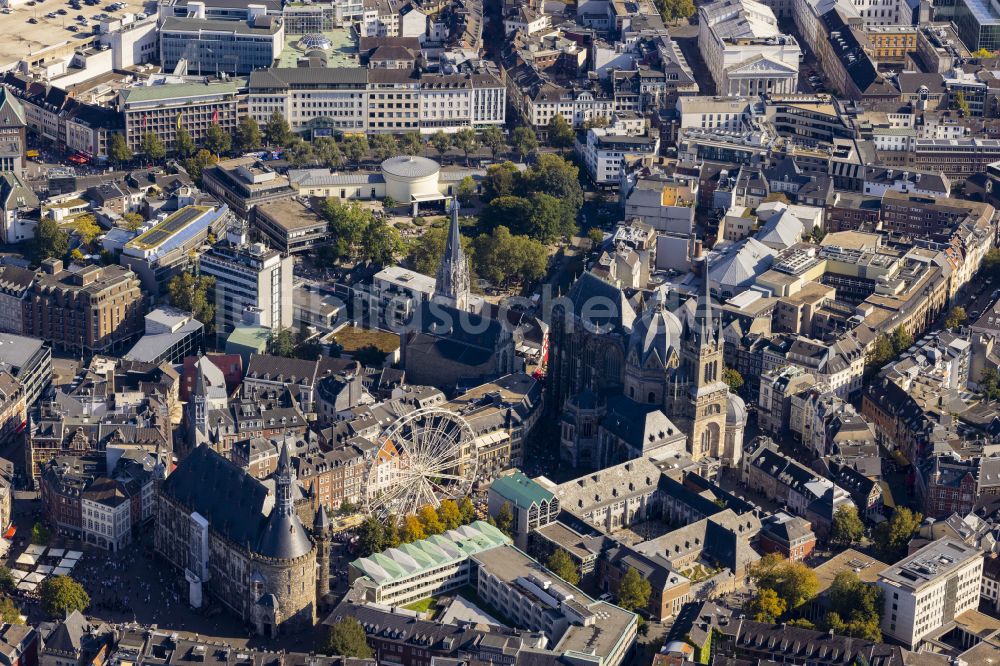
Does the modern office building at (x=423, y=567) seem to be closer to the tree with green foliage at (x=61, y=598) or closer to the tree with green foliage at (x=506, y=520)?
the tree with green foliage at (x=506, y=520)

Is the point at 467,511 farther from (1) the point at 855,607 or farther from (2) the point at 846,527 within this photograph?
(1) the point at 855,607

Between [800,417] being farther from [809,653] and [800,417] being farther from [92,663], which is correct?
[92,663]

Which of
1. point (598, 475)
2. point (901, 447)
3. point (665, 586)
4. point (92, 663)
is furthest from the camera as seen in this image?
point (901, 447)

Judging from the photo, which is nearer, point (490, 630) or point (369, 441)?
point (490, 630)

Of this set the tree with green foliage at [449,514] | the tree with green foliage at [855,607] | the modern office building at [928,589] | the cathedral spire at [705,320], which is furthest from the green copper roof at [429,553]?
the modern office building at [928,589]

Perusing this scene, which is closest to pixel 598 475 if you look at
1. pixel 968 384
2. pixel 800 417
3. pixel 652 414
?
pixel 652 414

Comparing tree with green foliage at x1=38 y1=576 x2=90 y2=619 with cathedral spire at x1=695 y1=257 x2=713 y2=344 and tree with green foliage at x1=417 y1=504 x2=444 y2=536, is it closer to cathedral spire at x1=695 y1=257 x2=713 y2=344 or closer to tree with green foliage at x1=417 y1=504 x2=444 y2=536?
tree with green foliage at x1=417 y1=504 x2=444 y2=536

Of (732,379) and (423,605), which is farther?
(732,379)

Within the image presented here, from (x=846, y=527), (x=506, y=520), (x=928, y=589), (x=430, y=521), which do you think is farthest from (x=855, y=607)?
(x=430, y=521)
